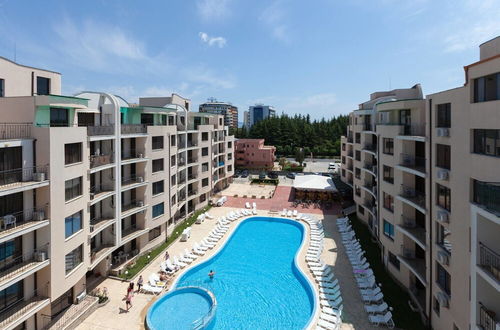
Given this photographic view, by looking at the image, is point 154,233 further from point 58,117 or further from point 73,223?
point 58,117

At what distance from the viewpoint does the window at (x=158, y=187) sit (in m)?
27.0

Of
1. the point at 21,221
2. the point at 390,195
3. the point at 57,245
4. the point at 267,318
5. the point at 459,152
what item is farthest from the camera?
the point at 390,195

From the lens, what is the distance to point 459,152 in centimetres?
1341

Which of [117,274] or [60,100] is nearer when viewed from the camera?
[60,100]

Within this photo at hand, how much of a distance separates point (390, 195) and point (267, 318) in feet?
41.3

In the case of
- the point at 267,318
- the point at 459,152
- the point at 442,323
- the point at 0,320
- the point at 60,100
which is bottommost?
the point at 267,318

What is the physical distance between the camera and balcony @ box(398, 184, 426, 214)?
18797 mm

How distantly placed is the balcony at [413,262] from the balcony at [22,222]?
69.7ft

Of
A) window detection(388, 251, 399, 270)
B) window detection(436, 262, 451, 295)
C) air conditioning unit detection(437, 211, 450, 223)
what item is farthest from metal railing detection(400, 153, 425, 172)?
window detection(388, 251, 399, 270)

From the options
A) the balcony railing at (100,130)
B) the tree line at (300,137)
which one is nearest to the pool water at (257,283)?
the balcony railing at (100,130)

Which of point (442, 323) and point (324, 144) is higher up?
point (324, 144)

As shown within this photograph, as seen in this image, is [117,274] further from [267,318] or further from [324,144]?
[324,144]

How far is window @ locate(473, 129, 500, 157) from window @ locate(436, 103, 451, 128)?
3.24m

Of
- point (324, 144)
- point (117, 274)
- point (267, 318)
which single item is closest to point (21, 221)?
point (117, 274)
